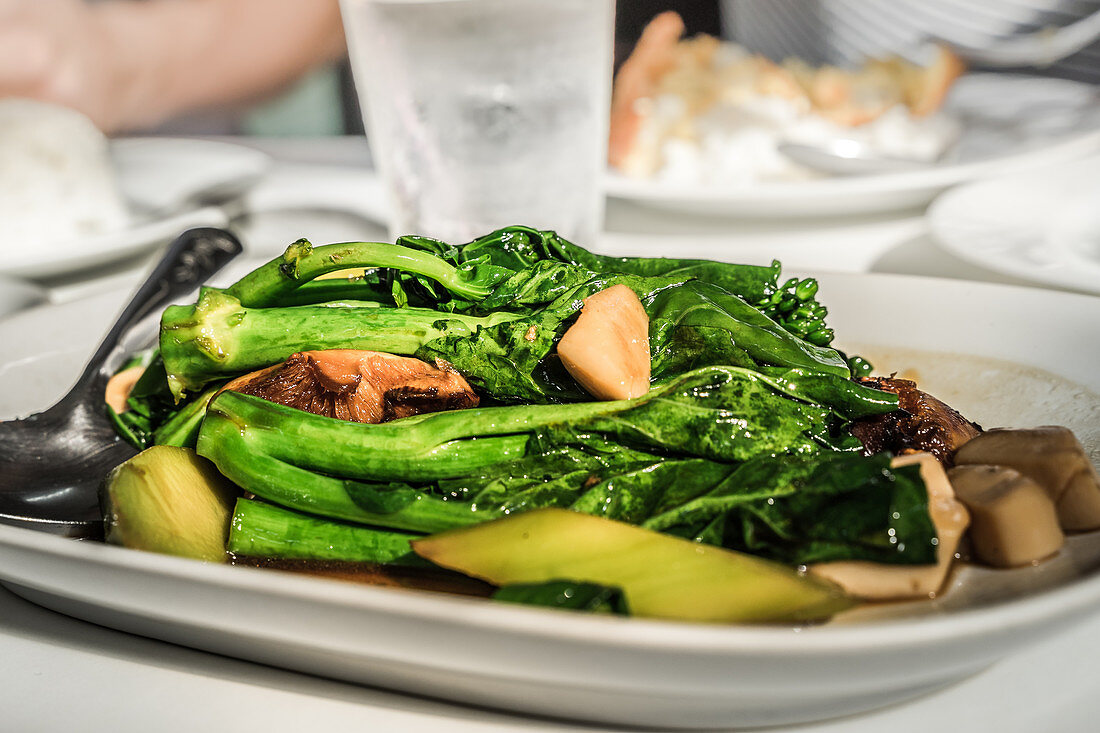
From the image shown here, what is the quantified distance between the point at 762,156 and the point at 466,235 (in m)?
1.44

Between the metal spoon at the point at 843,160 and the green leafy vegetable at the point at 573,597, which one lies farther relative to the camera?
the metal spoon at the point at 843,160

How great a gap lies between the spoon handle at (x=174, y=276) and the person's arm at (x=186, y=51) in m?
4.00

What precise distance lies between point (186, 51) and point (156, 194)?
3358 mm

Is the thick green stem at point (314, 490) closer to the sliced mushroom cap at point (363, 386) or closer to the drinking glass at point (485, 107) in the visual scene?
the sliced mushroom cap at point (363, 386)

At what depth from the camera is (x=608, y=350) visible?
129cm

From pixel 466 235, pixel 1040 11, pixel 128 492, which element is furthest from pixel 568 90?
pixel 1040 11

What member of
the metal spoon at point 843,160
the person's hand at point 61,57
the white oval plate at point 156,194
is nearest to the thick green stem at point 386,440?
the white oval plate at point 156,194

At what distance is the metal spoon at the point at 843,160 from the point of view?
10.2ft

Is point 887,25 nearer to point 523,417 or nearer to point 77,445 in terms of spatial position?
point 523,417

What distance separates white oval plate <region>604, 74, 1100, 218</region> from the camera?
110 inches

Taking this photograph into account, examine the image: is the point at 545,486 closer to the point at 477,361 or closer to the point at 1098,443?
the point at 477,361

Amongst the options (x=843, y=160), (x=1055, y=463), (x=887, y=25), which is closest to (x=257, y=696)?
(x=1055, y=463)

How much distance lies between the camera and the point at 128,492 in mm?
1203

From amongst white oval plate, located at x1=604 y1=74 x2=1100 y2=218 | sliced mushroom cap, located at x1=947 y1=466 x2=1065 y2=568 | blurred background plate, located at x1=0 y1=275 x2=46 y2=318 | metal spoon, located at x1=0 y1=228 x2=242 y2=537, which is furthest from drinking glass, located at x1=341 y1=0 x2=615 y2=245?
sliced mushroom cap, located at x1=947 y1=466 x2=1065 y2=568
